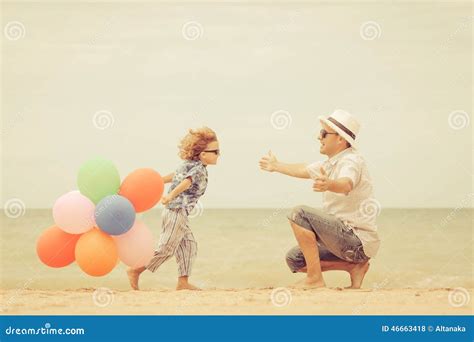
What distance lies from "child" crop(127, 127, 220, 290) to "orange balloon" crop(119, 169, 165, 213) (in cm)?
27

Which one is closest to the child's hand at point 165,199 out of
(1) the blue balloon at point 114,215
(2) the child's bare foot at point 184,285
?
(1) the blue balloon at point 114,215

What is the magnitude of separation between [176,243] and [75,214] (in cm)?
81

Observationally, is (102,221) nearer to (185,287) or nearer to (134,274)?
(134,274)

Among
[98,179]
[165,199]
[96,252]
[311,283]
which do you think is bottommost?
[311,283]

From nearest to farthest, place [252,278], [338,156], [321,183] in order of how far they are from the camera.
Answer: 1. [321,183]
2. [338,156]
3. [252,278]

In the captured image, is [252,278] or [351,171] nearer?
[351,171]

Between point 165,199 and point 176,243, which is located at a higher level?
point 165,199

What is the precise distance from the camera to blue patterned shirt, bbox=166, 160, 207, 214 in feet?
17.6

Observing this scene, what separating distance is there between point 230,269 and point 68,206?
3994mm

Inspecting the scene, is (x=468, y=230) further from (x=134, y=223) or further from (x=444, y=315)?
(x=134, y=223)

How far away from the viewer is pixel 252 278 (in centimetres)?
845

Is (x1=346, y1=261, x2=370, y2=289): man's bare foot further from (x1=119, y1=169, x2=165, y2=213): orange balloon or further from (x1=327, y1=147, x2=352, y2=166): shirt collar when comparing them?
(x1=119, y1=169, x2=165, y2=213): orange balloon

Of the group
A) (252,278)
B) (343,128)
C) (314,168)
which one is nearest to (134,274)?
(314,168)

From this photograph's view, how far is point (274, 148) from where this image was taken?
6.32 meters
